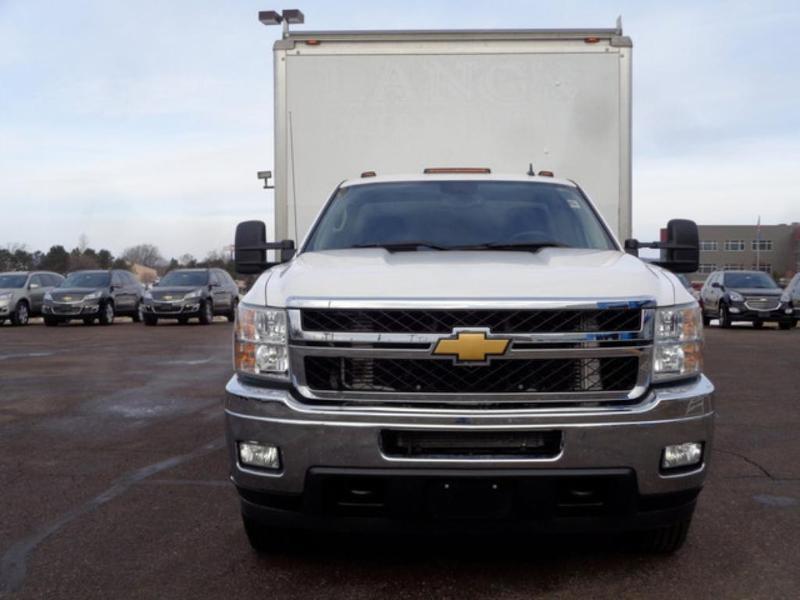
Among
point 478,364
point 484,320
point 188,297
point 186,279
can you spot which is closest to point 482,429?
point 478,364

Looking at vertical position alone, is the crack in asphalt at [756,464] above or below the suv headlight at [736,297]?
below

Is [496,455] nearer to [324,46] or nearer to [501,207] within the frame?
[501,207]

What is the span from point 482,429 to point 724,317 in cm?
2338

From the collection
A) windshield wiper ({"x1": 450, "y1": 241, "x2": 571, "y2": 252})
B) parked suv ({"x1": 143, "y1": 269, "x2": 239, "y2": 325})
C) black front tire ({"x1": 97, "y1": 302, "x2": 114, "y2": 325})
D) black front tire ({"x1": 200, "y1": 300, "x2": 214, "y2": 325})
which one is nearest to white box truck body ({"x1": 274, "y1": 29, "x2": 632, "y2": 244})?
windshield wiper ({"x1": 450, "y1": 241, "x2": 571, "y2": 252})

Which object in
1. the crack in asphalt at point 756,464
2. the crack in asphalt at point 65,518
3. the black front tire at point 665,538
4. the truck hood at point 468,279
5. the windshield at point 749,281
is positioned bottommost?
the crack in asphalt at point 756,464

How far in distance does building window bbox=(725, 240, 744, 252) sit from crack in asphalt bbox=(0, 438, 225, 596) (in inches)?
4814

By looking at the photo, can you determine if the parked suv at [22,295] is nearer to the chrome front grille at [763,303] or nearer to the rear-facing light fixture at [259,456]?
the chrome front grille at [763,303]

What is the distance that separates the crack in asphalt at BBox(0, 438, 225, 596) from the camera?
429 cm

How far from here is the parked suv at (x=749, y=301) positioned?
24.8m

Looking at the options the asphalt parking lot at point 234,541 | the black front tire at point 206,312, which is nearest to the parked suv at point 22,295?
the black front tire at point 206,312

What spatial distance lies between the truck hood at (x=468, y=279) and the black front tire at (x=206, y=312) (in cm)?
2160

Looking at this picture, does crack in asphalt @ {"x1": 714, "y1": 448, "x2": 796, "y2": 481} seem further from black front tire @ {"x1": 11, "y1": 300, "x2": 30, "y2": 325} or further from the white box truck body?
black front tire @ {"x1": 11, "y1": 300, "x2": 30, "y2": 325}

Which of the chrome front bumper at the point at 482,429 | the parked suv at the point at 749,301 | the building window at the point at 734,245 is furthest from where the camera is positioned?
the building window at the point at 734,245

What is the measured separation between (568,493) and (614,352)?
594mm
